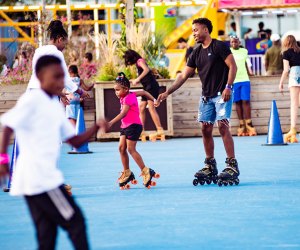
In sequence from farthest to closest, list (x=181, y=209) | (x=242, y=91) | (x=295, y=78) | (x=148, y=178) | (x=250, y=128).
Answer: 1. (x=250, y=128)
2. (x=242, y=91)
3. (x=295, y=78)
4. (x=148, y=178)
5. (x=181, y=209)

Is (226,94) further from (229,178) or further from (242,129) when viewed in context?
(242,129)

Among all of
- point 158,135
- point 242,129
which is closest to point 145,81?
Result: point 158,135

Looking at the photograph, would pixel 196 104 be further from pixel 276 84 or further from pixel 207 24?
pixel 207 24

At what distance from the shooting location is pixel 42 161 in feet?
21.0

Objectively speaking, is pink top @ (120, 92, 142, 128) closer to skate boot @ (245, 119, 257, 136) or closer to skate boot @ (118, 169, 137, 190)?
skate boot @ (118, 169, 137, 190)

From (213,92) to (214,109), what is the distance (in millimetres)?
207

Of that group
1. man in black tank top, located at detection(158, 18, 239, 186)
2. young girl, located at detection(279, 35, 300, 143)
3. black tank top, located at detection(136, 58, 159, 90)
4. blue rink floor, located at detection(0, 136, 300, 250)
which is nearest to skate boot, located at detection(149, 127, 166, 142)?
black tank top, located at detection(136, 58, 159, 90)

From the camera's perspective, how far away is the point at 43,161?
6.39m

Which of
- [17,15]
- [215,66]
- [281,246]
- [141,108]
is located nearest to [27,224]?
[281,246]

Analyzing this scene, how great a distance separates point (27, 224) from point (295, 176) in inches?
190

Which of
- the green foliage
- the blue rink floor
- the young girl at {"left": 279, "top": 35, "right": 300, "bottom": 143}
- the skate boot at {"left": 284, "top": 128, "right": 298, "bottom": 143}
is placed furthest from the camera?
the green foliage

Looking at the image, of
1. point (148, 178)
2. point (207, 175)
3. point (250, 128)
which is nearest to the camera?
point (148, 178)

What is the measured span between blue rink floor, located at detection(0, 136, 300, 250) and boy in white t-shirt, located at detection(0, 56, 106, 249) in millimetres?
1645

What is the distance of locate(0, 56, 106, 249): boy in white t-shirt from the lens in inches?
248
